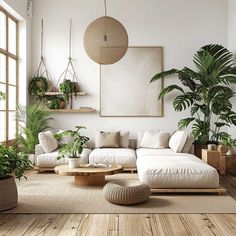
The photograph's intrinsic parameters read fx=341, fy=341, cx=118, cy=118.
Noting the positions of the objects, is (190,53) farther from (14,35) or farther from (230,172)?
(14,35)

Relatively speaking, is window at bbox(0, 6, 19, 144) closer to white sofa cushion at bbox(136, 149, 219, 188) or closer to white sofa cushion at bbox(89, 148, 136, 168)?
white sofa cushion at bbox(89, 148, 136, 168)

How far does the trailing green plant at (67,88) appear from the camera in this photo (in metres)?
6.82

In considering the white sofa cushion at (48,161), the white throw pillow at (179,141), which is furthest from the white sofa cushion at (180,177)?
the white sofa cushion at (48,161)

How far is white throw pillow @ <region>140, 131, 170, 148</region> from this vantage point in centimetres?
646

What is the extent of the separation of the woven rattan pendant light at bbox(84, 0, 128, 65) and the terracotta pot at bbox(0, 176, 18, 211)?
1906 mm

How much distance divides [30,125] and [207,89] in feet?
11.4

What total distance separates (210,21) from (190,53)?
78 centimetres

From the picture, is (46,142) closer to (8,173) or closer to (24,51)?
(24,51)

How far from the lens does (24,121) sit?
674 cm

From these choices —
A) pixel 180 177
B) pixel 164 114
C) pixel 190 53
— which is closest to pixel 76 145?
pixel 180 177

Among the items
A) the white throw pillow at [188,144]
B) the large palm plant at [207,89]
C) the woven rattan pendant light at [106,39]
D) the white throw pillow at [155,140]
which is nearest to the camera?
the woven rattan pendant light at [106,39]

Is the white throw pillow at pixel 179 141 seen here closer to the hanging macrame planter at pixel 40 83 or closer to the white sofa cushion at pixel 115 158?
the white sofa cushion at pixel 115 158

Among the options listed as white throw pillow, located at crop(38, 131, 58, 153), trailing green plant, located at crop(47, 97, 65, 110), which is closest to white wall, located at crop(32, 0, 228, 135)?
trailing green plant, located at crop(47, 97, 65, 110)

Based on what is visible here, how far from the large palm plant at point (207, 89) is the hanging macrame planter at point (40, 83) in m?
2.17
